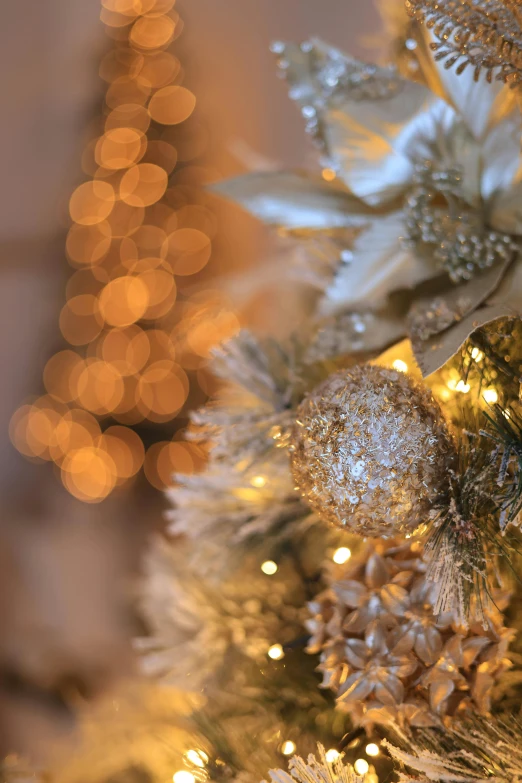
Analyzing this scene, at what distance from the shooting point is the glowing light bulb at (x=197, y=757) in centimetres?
31

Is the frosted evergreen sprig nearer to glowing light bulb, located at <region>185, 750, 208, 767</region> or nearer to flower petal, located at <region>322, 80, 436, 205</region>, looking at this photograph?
glowing light bulb, located at <region>185, 750, 208, 767</region>

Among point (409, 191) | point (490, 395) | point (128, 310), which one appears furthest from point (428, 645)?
point (128, 310)

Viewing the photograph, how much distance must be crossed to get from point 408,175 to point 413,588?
0.22 metres

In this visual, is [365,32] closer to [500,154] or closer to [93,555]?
[500,154]

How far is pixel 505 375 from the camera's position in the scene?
0.28 m

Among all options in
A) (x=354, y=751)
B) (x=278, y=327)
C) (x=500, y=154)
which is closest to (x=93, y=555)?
(x=278, y=327)

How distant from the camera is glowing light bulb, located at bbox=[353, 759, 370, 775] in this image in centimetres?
28

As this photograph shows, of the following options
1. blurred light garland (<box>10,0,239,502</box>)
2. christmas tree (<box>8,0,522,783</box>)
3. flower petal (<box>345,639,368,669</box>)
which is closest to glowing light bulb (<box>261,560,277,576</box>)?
christmas tree (<box>8,0,522,783</box>)

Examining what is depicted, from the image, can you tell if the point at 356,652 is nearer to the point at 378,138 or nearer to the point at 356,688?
the point at 356,688

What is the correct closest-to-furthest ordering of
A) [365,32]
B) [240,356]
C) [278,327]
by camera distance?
[240,356]
[278,327]
[365,32]

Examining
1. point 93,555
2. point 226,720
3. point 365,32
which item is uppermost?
point 365,32

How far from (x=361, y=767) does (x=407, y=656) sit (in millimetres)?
56

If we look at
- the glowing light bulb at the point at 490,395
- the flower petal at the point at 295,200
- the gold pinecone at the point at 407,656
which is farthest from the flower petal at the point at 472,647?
the flower petal at the point at 295,200

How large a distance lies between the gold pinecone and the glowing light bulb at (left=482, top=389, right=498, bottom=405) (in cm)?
8
